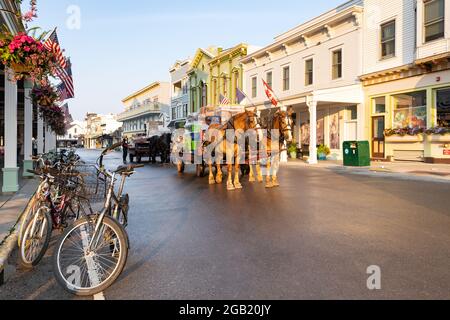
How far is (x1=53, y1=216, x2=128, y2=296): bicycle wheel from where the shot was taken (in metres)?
3.65

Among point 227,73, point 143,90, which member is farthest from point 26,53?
point 143,90

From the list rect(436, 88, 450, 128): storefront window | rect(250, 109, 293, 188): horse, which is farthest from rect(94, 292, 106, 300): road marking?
rect(436, 88, 450, 128): storefront window

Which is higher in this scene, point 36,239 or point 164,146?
point 164,146

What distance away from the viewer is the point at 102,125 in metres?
111

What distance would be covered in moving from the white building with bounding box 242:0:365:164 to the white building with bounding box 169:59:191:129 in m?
22.0

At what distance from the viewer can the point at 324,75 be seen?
967 inches

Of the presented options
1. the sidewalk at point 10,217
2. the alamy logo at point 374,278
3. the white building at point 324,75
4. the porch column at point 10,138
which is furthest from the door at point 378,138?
the alamy logo at point 374,278

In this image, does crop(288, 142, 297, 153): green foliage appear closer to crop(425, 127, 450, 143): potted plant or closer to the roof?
crop(425, 127, 450, 143): potted plant

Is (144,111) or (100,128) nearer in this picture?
(144,111)

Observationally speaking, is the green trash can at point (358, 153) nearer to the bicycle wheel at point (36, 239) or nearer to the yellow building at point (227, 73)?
the bicycle wheel at point (36, 239)

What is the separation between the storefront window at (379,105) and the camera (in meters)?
21.0

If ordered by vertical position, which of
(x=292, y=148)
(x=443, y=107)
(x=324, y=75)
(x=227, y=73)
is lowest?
(x=292, y=148)

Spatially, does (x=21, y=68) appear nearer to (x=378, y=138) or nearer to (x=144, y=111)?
(x=378, y=138)

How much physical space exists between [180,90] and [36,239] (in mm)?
50100
